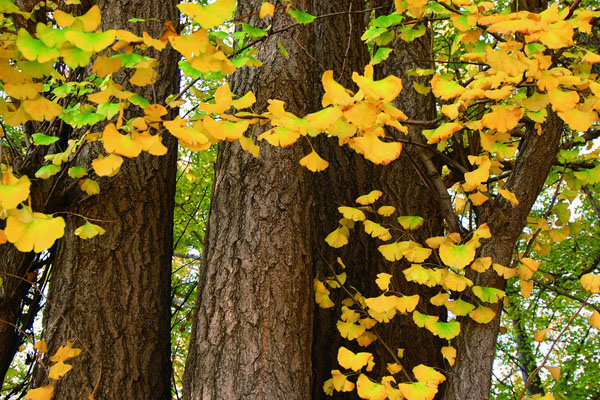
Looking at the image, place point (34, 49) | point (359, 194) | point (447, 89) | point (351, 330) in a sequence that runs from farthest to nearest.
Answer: point (359, 194) → point (351, 330) → point (447, 89) → point (34, 49)

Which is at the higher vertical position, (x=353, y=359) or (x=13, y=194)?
(x=13, y=194)

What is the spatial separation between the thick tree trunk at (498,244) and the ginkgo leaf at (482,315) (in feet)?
0.25

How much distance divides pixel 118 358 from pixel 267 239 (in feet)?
2.95

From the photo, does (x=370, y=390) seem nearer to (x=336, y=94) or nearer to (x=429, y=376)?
(x=429, y=376)

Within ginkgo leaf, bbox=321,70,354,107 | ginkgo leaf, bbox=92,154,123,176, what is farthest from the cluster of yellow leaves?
ginkgo leaf, bbox=321,70,354,107

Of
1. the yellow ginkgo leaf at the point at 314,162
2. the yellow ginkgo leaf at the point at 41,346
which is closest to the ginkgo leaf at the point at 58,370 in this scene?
the yellow ginkgo leaf at the point at 41,346

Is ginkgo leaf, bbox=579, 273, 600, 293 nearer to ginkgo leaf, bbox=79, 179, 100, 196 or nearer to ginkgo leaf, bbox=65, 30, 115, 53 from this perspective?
ginkgo leaf, bbox=65, 30, 115, 53

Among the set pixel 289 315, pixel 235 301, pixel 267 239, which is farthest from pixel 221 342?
pixel 267 239

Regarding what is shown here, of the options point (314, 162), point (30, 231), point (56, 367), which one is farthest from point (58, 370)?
point (314, 162)

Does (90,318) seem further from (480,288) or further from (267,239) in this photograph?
(480,288)

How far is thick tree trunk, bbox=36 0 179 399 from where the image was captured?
2.12 meters

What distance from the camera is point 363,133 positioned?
141 cm

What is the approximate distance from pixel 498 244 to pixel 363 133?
1.06 m

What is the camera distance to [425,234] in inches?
110
